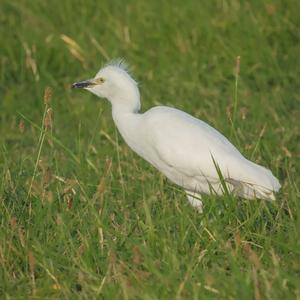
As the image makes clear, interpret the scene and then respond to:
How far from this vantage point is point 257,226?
4.72m

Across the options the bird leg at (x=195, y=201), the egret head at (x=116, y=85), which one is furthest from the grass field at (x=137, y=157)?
the egret head at (x=116, y=85)

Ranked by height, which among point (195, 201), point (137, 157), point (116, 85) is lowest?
point (137, 157)

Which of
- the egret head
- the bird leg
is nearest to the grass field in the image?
the bird leg

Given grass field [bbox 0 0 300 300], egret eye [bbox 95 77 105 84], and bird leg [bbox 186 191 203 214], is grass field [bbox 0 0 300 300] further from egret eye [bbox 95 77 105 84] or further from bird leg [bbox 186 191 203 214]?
egret eye [bbox 95 77 105 84]

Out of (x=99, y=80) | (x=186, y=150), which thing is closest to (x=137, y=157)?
(x=99, y=80)

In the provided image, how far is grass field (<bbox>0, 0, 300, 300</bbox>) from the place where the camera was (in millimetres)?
4176

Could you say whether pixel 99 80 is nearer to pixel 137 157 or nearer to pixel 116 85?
pixel 116 85

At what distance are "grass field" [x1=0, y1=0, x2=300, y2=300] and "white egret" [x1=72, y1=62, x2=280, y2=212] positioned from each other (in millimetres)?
132

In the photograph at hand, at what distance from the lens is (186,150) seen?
5.26 metres

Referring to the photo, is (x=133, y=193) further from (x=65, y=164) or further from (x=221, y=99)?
(x=221, y=99)

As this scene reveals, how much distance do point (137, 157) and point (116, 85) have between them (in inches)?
40.8

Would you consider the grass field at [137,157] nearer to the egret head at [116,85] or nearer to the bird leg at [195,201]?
the bird leg at [195,201]

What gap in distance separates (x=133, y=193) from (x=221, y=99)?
240cm

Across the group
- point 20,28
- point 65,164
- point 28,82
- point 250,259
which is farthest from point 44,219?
point 20,28
